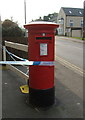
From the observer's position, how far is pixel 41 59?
13.0ft

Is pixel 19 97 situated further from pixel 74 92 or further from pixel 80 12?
pixel 80 12

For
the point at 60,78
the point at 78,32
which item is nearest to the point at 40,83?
the point at 60,78

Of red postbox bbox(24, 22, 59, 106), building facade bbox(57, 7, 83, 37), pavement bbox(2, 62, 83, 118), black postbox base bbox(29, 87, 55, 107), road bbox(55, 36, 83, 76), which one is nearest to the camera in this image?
pavement bbox(2, 62, 83, 118)

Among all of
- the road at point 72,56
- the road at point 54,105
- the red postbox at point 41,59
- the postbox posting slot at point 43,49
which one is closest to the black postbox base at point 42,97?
the red postbox at point 41,59

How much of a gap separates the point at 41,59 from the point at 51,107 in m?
1.09

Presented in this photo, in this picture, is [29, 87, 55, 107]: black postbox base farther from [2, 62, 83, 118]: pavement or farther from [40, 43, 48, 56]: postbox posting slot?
[40, 43, 48, 56]: postbox posting slot

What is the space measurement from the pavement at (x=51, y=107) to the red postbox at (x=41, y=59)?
0.79 feet

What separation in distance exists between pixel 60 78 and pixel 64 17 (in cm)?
5302

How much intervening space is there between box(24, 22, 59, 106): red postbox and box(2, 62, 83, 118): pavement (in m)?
0.24

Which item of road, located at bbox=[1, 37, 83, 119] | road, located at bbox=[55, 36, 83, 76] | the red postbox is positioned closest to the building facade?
road, located at bbox=[55, 36, 83, 76]

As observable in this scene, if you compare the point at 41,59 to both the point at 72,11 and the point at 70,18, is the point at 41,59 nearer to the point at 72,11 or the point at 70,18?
the point at 70,18

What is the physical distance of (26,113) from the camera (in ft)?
12.2

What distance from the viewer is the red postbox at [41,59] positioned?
12.7ft

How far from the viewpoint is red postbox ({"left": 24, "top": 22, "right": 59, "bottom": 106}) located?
12.7ft
